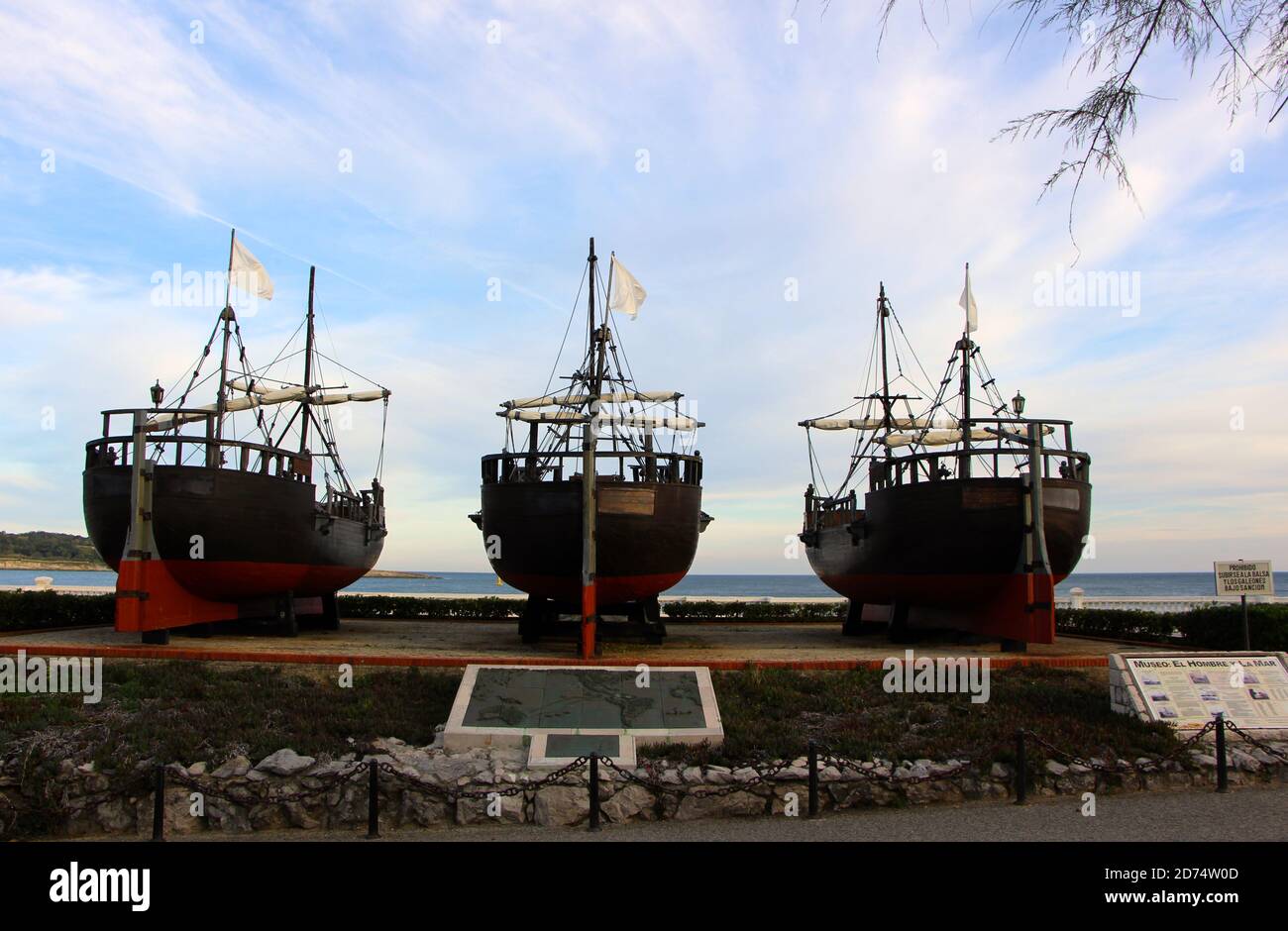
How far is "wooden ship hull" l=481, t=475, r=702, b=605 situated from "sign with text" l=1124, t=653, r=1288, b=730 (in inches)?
288

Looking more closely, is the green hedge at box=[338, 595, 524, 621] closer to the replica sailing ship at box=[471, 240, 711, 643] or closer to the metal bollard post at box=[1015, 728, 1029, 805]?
the replica sailing ship at box=[471, 240, 711, 643]

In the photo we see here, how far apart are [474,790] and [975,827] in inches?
166

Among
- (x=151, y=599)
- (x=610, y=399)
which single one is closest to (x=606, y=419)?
(x=610, y=399)

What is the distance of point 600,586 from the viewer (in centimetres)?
1484

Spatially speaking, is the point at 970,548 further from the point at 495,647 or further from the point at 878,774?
the point at 495,647

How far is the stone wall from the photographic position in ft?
25.1

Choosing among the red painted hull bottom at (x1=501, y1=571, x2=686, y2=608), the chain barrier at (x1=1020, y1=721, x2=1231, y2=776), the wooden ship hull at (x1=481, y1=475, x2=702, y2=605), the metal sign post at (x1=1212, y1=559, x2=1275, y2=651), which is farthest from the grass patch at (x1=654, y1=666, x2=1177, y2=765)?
the red painted hull bottom at (x1=501, y1=571, x2=686, y2=608)

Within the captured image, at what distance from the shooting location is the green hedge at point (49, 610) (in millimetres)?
16812

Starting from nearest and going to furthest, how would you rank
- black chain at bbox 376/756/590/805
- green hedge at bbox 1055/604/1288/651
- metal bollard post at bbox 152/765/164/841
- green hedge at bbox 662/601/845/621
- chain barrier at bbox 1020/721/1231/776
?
1. metal bollard post at bbox 152/765/164/841
2. black chain at bbox 376/756/590/805
3. chain barrier at bbox 1020/721/1231/776
4. green hedge at bbox 1055/604/1288/651
5. green hedge at bbox 662/601/845/621

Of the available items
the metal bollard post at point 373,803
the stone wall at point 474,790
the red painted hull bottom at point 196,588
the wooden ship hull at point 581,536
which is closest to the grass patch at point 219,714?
the stone wall at point 474,790

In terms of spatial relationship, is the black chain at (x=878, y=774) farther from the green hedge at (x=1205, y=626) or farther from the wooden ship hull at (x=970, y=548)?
the green hedge at (x=1205, y=626)

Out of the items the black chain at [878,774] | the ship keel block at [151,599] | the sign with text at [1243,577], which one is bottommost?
the black chain at [878,774]

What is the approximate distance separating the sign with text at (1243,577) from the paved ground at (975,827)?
12.6 ft

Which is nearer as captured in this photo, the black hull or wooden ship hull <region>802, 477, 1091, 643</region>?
wooden ship hull <region>802, 477, 1091, 643</region>
